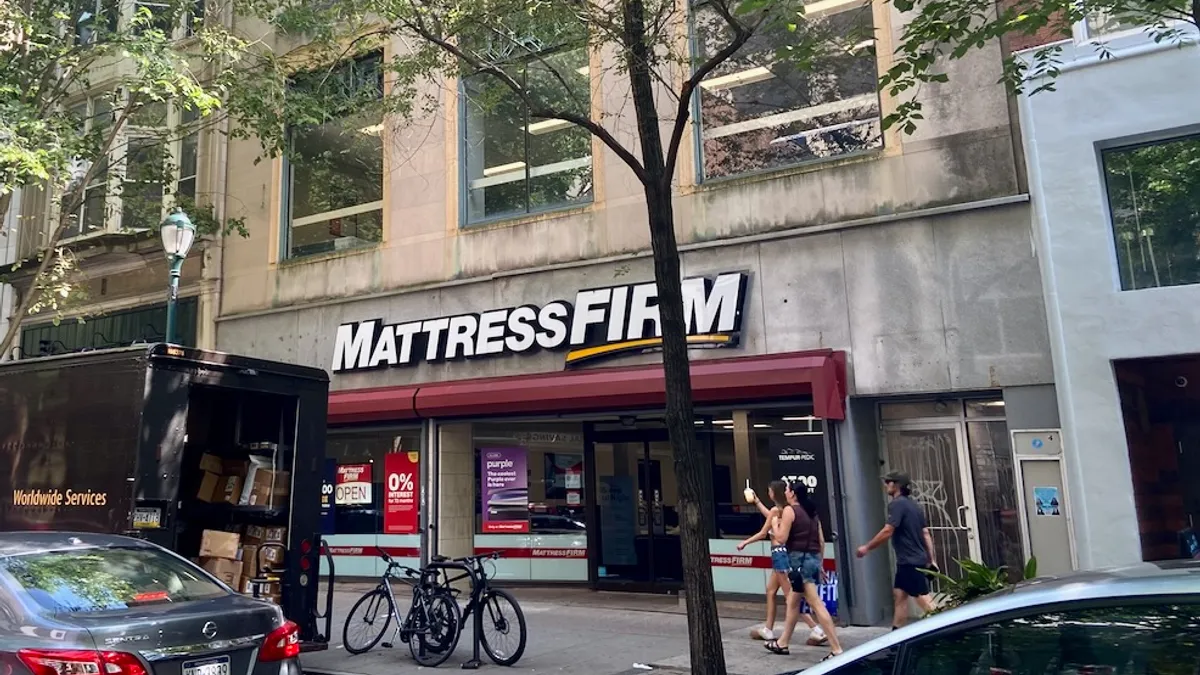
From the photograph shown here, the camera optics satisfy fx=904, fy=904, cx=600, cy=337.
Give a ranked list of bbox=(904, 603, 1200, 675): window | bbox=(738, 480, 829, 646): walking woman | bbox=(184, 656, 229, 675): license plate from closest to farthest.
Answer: bbox=(904, 603, 1200, 675): window → bbox=(184, 656, 229, 675): license plate → bbox=(738, 480, 829, 646): walking woman

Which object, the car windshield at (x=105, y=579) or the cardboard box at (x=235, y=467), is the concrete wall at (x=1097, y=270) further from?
the cardboard box at (x=235, y=467)

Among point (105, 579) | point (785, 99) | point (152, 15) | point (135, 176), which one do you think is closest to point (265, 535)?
point (105, 579)

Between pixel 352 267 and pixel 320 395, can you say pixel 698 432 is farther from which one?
pixel 352 267

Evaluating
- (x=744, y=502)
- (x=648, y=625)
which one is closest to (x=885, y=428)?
(x=744, y=502)

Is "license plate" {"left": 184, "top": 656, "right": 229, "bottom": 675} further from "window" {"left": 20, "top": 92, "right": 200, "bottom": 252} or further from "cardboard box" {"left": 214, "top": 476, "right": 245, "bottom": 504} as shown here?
"window" {"left": 20, "top": 92, "right": 200, "bottom": 252}

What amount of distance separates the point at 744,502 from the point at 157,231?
41.9ft

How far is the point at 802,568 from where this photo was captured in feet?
29.9

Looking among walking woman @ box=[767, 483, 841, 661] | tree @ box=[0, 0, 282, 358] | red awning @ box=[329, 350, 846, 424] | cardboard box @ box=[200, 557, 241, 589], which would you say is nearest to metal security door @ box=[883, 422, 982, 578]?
red awning @ box=[329, 350, 846, 424]

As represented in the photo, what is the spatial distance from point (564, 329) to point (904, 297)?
4.89 m

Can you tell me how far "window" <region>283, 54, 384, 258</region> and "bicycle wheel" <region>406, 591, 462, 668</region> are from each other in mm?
8744

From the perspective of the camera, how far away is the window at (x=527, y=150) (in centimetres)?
1409

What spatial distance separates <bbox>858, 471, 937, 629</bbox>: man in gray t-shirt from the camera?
8.73m

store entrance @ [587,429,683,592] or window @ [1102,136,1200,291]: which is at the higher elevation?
window @ [1102,136,1200,291]

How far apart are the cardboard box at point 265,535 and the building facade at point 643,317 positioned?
4.74 meters
